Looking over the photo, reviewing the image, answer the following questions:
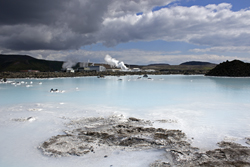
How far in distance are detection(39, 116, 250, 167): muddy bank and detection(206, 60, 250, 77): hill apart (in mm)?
65392

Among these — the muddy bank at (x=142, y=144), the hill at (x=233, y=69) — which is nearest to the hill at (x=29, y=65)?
the hill at (x=233, y=69)

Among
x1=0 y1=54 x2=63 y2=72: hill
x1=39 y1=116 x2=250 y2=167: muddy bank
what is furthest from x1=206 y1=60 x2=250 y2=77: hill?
x1=0 y1=54 x2=63 y2=72: hill

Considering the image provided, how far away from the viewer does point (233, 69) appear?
213 feet

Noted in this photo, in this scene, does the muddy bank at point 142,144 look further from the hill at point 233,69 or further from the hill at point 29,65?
the hill at point 29,65

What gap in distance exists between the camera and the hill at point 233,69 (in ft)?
203

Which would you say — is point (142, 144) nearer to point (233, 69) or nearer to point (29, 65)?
point (233, 69)

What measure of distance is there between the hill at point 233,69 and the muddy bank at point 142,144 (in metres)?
65.4

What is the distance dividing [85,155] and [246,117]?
7.25 metres

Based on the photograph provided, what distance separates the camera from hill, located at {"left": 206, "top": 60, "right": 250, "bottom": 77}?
61963mm

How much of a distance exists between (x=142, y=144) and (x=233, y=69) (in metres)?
70.2

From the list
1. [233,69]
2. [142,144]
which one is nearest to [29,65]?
[233,69]

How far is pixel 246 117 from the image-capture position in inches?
327

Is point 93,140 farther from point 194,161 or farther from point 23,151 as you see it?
point 194,161

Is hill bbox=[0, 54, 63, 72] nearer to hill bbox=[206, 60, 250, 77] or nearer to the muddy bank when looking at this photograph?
hill bbox=[206, 60, 250, 77]
